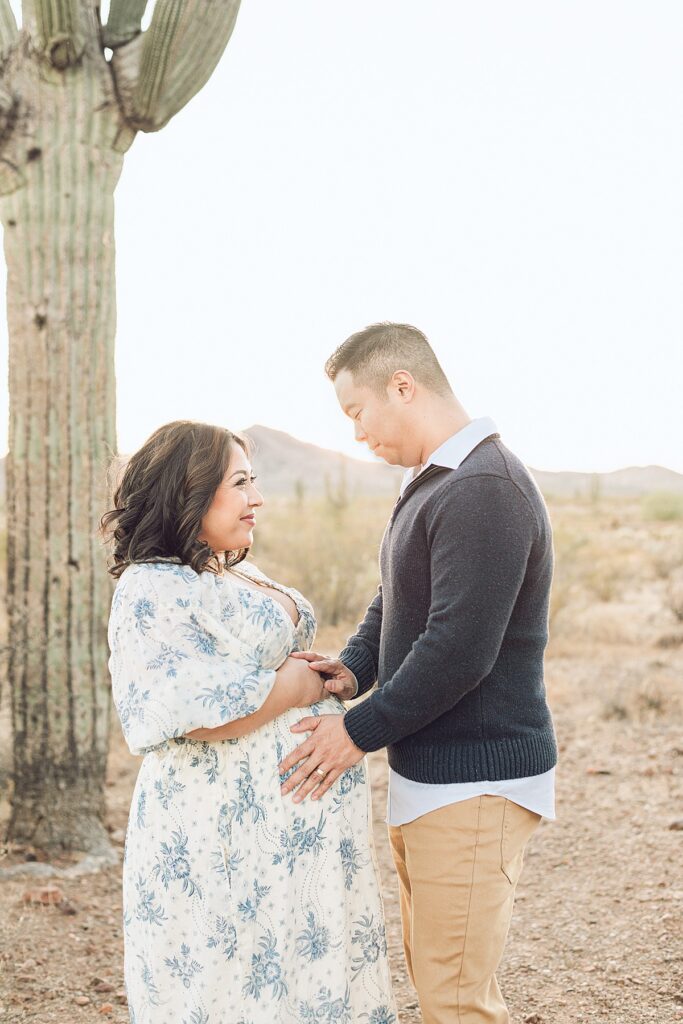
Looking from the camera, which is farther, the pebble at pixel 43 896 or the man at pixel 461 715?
the pebble at pixel 43 896

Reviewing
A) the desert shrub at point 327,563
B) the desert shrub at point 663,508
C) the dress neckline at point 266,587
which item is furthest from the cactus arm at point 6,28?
the desert shrub at point 663,508

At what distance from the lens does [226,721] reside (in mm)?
2252

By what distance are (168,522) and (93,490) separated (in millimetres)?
2299

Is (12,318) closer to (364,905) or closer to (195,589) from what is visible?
(195,589)

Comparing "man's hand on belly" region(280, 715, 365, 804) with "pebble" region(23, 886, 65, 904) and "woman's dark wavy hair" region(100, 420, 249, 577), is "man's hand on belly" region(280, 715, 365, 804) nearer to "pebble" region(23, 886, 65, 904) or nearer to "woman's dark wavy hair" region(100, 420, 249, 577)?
"woman's dark wavy hair" region(100, 420, 249, 577)

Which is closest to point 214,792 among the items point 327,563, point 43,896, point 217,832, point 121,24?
point 217,832

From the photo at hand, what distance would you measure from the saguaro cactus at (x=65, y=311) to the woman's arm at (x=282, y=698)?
2.15m

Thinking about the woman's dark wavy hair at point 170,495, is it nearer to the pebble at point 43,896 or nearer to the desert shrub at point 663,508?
the pebble at point 43,896

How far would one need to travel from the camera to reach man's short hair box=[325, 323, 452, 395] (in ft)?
8.96

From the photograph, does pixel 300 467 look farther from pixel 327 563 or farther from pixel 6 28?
pixel 6 28

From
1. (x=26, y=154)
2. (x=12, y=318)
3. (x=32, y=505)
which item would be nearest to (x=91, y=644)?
(x=32, y=505)

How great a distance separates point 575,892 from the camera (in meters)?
4.69

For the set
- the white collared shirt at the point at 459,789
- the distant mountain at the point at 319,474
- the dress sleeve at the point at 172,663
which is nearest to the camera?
the dress sleeve at the point at 172,663

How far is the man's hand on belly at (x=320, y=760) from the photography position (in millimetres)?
2416
